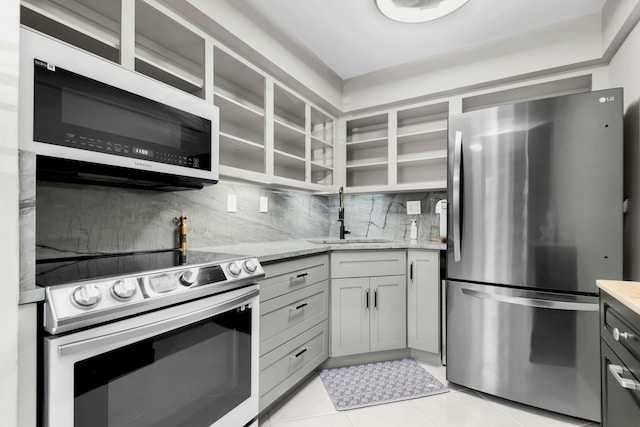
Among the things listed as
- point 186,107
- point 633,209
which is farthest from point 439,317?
point 186,107

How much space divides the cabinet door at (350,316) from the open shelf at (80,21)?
6.25 feet

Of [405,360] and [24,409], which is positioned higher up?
[24,409]

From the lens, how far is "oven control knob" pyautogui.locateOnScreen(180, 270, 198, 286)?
Result: 1135mm

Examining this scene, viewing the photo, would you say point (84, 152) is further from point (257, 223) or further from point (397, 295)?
point (397, 295)

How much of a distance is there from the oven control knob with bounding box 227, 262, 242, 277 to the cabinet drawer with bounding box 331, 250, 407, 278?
0.98 m

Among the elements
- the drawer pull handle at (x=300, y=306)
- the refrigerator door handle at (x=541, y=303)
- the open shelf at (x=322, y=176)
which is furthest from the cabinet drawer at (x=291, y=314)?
the open shelf at (x=322, y=176)

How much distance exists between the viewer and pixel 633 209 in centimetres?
172

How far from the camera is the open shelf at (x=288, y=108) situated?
7.92ft

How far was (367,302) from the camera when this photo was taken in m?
2.31

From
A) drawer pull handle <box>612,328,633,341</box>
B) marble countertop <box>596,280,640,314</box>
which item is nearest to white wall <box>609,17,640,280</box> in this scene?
marble countertop <box>596,280,640,314</box>

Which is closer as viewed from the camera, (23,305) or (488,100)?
(23,305)

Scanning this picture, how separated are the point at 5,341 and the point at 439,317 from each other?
7.62 feet

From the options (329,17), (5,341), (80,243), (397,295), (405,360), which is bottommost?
(405,360)

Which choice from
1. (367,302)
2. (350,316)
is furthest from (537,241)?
(350,316)
